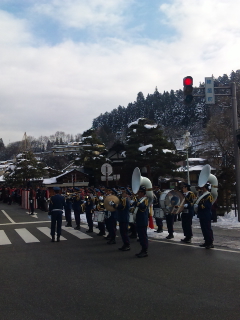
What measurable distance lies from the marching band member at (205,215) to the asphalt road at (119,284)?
0.39 meters

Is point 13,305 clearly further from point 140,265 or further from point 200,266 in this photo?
point 200,266

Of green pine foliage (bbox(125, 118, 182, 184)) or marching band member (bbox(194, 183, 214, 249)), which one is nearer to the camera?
marching band member (bbox(194, 183, 214, 249))

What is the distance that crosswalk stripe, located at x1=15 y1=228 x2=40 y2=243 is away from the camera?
11.9 meters

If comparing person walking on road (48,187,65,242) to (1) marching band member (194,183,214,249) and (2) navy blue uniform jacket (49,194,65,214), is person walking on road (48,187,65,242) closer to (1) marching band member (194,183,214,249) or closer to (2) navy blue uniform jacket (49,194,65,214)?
(2) navy blue uniform jacket (49,194,65,214)

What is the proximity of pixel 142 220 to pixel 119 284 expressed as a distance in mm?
2776

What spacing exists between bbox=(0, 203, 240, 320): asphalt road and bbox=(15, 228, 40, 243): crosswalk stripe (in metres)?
1.96

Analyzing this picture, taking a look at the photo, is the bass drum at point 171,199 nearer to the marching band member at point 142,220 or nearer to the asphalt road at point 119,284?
the asphalt road at point 119,284

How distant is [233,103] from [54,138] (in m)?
130

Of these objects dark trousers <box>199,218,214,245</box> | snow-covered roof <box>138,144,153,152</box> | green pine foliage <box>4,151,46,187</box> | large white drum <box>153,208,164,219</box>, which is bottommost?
dark trousers <box>199,218,214,245</box>

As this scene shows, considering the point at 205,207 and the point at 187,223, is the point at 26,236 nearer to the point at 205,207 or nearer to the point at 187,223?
the point at 187,223

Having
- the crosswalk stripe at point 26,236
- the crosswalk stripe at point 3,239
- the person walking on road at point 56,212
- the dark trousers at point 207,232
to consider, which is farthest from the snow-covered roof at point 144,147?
the dark trousers at point 207,232

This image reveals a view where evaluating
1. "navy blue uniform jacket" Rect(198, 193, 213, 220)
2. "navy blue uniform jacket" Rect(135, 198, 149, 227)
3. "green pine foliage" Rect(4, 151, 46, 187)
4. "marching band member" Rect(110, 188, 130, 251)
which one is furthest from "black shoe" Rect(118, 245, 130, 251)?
"green pine foliage" Rect(4, 151, 46, 187)

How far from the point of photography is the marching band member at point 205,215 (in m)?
9.52

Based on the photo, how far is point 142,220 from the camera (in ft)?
28.5
